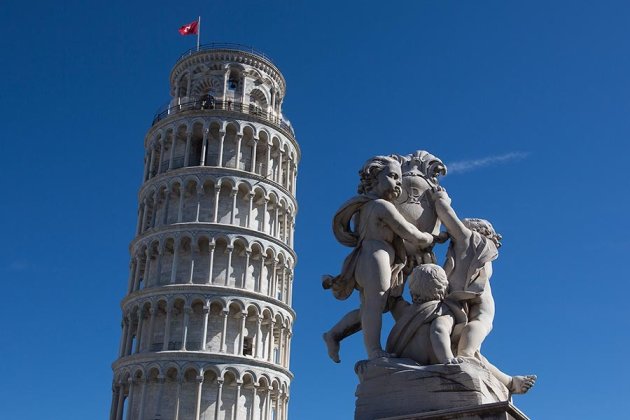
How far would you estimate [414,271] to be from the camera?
5.38m

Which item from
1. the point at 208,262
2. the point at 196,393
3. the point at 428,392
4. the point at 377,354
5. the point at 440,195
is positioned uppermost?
the point at 208,262

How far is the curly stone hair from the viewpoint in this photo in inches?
232

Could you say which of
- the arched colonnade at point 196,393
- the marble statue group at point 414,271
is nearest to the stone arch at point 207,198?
the arched colonnade at point 196,393

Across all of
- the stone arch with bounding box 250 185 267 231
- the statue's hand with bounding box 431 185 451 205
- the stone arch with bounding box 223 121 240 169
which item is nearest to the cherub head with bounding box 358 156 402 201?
the statue's hand with bounding box 431 185 451 205

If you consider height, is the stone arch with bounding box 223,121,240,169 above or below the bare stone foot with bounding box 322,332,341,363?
above

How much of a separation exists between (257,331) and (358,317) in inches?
1615

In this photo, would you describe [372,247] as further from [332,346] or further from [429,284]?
[332,346]

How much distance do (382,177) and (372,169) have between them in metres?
0.12

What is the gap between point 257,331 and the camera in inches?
1815

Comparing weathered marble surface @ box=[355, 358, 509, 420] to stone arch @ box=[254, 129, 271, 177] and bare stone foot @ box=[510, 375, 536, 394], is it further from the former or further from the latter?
stone arch @ box=[254, 129, 271, 177]

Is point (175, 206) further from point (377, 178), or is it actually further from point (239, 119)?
point (377, 178)

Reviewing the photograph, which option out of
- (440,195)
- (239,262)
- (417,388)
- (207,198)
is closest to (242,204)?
(207,198)

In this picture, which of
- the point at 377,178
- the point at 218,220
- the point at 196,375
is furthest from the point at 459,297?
the point at 218,220

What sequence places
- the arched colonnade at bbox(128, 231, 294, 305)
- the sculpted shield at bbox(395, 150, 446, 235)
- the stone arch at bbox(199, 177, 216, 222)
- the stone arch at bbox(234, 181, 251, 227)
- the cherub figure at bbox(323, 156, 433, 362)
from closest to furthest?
the cherub figure at bbox(323, 156, 433, 362), the sculpted shield at bbox(395, 150, 446, 235), the arched colonnade at bbox(128, 231, 294, 305), the stone arch at bbox(199, 177, 216, 222), the stone arch at bbox(234, 181, 251, 227)
